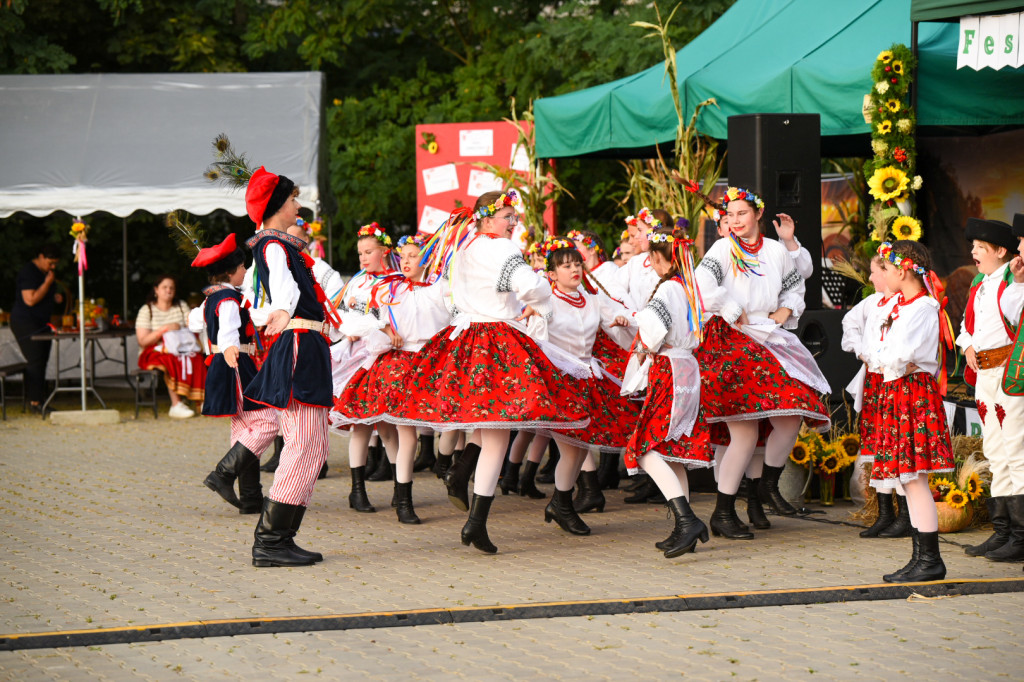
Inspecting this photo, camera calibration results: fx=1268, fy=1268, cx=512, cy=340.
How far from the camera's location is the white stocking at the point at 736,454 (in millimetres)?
6664

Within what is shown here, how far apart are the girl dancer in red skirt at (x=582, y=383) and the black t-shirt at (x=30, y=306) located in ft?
27.9

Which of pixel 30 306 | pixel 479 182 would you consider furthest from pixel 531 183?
pixel 30 306

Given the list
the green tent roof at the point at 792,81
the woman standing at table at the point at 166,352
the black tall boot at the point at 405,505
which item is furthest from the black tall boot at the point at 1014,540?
the woman standing at table at the point at 166,352

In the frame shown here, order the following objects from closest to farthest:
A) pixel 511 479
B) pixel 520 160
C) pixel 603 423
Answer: pixel 603 423
pixel 511 479
pixel 520 160

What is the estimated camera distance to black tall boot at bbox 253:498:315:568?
6.07 metres

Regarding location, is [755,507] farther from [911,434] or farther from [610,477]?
[610,477]

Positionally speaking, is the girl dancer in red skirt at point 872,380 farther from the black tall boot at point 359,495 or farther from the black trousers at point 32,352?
the black trousers at point 32,352

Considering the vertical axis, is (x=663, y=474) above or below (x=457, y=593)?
above

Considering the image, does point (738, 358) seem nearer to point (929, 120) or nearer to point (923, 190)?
point (929, 120)

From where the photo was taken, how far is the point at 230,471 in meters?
7.50

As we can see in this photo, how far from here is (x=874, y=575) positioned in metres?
5.76

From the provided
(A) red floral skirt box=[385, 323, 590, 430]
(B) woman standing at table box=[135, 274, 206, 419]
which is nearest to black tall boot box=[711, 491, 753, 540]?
(A) red floral skirt box=[385, 323, 590, 430]

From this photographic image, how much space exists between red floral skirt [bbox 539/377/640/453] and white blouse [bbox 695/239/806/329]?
30.3 inches

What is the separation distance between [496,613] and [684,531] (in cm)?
128
